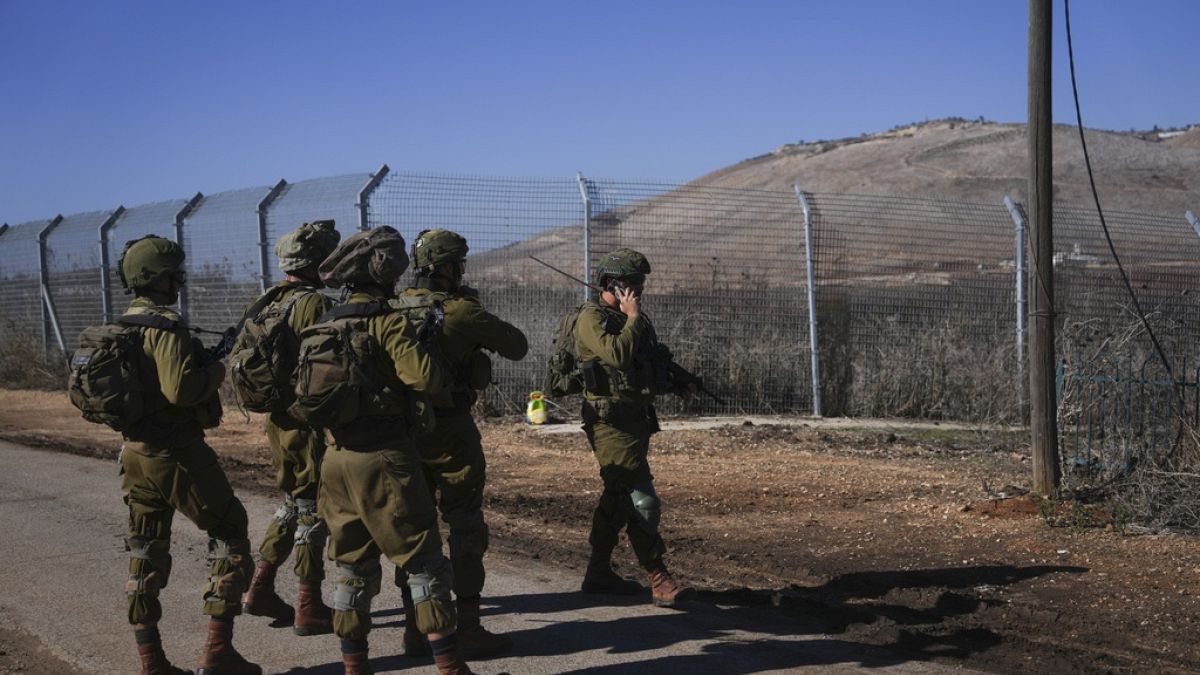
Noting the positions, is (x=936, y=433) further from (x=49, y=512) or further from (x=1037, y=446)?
(x=49, y=512)

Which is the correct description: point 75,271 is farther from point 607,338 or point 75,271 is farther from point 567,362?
point 607,338

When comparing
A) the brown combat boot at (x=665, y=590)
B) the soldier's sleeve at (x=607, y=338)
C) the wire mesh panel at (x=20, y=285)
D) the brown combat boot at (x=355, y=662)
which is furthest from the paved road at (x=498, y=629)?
the wire mesh panel at (x=20, y=285)

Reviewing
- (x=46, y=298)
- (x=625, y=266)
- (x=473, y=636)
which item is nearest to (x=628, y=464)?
(x=625, y=266)

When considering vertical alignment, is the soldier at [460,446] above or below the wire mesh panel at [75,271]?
below

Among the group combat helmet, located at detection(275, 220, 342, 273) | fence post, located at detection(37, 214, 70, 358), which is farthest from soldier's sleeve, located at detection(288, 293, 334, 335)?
fence post, located at detection(37, 214, 70, 358)

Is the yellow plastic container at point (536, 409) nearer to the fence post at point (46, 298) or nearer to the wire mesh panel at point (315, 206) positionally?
the wire mesh panel at point (315, 206)

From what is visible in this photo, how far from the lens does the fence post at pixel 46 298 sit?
19891 millimetres

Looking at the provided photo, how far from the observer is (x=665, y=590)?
6301 millimetres

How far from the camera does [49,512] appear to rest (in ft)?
29.8

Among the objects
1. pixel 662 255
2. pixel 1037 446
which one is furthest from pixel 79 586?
pixel 662 255

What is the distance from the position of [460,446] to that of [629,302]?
119 centimetres

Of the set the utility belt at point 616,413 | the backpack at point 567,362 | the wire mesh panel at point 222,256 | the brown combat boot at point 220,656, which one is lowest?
the brown combat boot at point 220,656

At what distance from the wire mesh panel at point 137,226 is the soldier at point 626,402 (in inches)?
488

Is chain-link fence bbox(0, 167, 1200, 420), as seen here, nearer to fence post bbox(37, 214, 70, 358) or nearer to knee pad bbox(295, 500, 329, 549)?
fence post bbox(37, 214, 70, 358)
